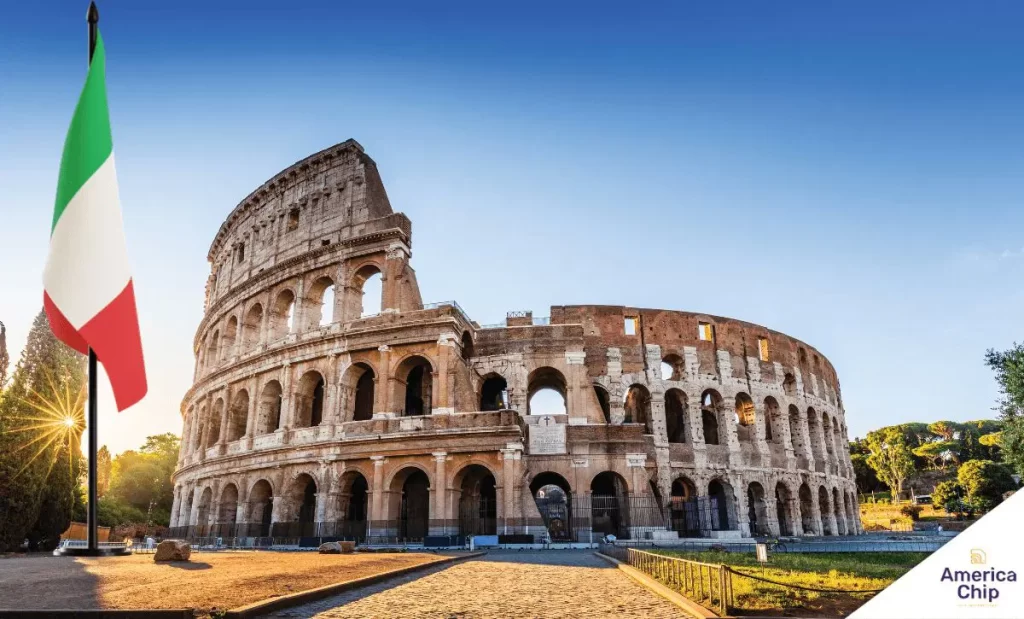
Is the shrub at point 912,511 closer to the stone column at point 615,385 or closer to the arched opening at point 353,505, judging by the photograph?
the stone column at point 615,385

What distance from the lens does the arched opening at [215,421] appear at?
96.5 feet

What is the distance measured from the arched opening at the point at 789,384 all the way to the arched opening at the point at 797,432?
70 centimetres

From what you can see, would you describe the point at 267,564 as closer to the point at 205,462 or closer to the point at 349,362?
the point at 349,362

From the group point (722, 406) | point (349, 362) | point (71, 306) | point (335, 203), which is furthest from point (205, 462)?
point (71, 306)

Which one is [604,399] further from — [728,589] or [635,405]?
[728,589]

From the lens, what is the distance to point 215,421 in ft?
98.2

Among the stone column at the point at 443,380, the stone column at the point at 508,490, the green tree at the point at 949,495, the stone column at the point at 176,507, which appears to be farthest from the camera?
the green tree at the point at 949,495

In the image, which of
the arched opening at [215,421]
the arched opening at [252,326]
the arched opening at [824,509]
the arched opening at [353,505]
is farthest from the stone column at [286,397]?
the arched opening at [824,509]

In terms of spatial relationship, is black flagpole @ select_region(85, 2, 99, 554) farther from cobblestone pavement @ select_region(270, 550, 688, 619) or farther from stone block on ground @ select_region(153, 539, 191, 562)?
stone block on ground @ select_region(153, 539, 191, 562)

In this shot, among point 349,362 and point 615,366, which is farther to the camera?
point 615,366

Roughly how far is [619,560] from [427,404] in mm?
12849

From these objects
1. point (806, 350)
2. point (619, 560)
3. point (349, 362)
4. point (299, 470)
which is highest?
point (806, 350)

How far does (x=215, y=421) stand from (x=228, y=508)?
16.6 ft

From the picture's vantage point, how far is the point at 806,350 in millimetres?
34844
